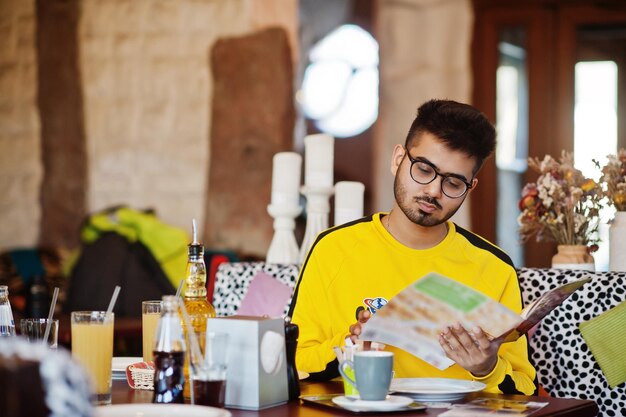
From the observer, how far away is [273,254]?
3.00 m

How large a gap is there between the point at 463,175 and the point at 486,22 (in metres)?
2.31

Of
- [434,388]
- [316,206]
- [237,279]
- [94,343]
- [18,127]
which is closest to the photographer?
[94,343]

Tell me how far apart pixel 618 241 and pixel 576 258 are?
0.13 metres

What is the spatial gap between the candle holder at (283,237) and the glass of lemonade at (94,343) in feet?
4.73

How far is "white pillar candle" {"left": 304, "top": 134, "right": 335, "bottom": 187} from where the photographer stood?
9.87 feet

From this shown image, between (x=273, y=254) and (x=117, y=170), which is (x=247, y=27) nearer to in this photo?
(x=117, y=170)

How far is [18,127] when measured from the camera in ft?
16.0

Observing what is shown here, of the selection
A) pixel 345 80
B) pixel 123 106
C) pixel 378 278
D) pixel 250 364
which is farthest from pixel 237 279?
pixel 123 106

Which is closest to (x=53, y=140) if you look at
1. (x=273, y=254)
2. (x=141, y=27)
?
(x=141, y=27)

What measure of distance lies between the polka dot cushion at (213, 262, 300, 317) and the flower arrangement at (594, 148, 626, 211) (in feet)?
3.03

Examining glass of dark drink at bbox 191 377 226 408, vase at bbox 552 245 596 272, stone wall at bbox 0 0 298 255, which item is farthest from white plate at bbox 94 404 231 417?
stone wall at bbox 0 0 298 255

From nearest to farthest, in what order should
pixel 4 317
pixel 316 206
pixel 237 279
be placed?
1. pixel 4 317
2. pixel 237 279
3. pixel 316 206

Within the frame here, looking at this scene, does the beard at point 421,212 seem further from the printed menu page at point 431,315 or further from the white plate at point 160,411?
the white plate at point 160,411

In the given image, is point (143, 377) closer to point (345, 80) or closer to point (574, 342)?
point (574, 342)
